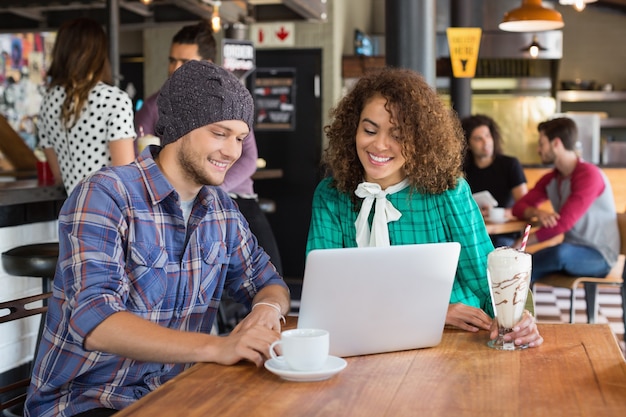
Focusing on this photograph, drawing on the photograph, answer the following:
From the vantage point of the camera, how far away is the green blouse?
2408mm

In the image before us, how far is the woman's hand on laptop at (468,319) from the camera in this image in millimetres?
2113

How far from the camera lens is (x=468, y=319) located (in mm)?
2127

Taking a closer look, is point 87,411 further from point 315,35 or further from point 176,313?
point 315,35

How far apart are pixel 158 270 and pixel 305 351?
1.73ft

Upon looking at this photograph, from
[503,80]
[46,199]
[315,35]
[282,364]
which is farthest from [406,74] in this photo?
[503,80]

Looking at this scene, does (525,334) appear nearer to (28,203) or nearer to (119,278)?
(119,278)

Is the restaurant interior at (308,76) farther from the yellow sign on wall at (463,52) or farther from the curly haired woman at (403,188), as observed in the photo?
the curly haired woman at (403,188)

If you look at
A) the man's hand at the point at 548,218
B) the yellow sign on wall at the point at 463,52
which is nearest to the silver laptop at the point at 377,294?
the man's hand at the point at 548,218

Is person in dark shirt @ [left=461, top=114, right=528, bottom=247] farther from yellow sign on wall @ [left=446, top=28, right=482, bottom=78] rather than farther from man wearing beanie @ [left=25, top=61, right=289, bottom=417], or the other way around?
man wearing beanie @ [left=25, top=61, right=289, bottom=417]

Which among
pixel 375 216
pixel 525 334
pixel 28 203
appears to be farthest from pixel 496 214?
pixel 525 334

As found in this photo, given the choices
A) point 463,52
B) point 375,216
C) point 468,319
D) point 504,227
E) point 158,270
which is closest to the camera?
point 158,270

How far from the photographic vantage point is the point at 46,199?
3.82 meters

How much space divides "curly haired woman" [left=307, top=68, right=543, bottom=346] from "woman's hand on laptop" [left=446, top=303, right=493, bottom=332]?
0.82 ft

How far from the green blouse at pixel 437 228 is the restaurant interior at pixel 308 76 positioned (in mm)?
1629
